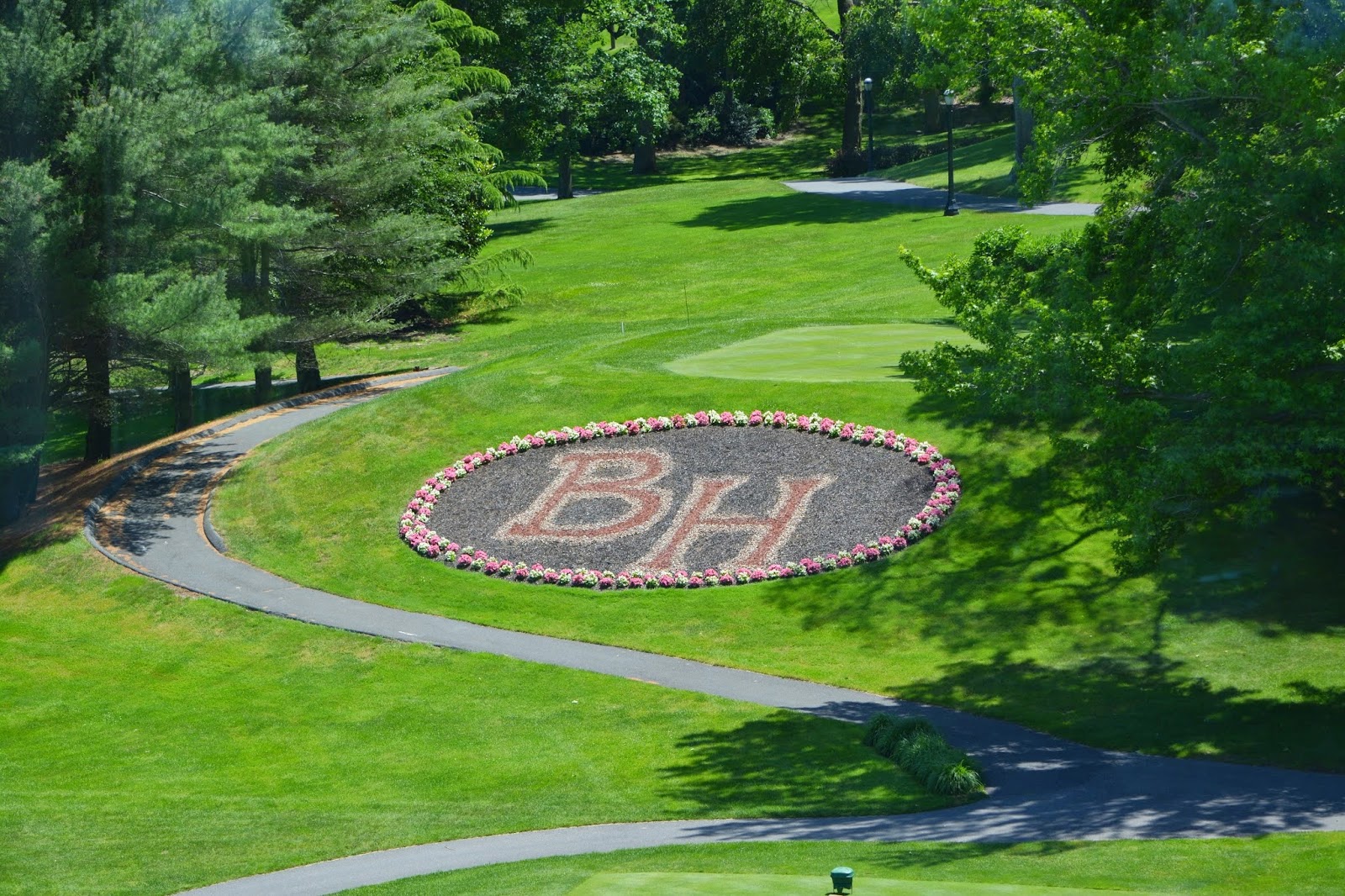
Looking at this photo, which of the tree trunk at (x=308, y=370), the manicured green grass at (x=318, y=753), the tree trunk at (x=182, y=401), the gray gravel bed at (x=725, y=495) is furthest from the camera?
the tree trunk at (x=308, y=370)

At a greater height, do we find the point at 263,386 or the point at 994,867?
the point at 263,386

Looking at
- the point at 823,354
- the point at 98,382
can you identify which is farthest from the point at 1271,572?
the point at 98,382

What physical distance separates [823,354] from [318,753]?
16.6 metres

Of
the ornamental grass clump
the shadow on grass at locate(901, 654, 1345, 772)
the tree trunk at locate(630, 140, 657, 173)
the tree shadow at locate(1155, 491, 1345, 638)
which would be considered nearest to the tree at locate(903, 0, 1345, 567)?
the shadow on grass at locate(901, 654, 1345, 772)

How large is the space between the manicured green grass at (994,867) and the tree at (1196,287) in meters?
3.91

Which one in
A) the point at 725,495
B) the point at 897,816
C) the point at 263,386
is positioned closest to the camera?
the point at 897,816

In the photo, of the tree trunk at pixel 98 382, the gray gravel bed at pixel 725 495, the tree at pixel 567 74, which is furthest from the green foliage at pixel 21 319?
the tree at pixel 567 74

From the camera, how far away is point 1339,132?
14.1 m

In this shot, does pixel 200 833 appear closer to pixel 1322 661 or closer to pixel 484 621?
pixel 484 621

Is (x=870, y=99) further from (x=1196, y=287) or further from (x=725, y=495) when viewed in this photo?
(x=1196, y=287)

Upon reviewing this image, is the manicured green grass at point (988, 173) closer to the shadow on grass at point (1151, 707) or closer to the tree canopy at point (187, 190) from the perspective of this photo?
the tree canopy at point (187, 190)

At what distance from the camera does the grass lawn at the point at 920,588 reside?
18.2 meters

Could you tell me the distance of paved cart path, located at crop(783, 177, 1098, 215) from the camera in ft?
164

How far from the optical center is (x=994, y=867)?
11961 mm
